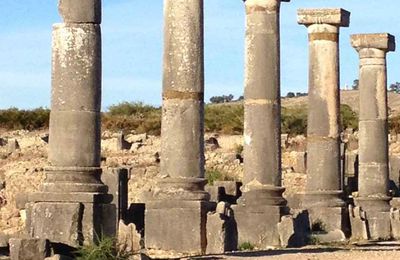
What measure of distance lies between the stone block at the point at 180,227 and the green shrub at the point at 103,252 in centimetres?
468

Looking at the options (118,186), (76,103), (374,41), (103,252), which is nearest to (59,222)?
(103,252)

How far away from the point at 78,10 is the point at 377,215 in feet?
50.2

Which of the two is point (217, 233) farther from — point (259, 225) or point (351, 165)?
point (351, 165)

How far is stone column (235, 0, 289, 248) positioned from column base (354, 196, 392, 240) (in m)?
5.37

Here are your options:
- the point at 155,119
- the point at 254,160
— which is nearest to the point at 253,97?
the point at 254,160

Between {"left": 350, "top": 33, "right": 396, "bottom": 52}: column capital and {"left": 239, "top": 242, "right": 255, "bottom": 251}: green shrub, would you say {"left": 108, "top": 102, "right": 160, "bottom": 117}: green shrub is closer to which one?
{"left": 350, "top": 33, "right": 396, "bottom": 52}: column capital

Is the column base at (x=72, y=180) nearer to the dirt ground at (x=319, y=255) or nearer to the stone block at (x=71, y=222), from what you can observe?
the stone block at (x=71, y=222)

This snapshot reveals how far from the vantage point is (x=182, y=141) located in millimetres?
20141

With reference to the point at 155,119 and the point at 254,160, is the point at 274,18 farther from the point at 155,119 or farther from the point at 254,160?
the point at 155,119

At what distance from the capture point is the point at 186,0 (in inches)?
801

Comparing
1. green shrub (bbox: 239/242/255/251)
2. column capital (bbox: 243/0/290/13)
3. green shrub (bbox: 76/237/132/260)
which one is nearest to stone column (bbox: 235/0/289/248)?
column capital (bbox: 243/0/290/13)

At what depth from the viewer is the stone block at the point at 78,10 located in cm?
1677

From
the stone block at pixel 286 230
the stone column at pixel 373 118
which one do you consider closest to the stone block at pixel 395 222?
the stone column at pixel 373 118

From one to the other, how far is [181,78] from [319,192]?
8863 millimetres
